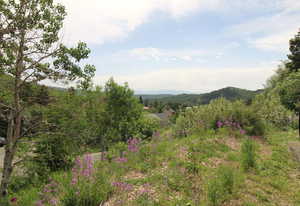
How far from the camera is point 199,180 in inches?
150

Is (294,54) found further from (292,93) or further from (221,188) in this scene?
(221,188)

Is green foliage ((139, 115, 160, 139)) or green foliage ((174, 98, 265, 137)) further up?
green foliage ((174, 98, 265, 137))

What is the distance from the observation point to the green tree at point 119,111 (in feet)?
26.1

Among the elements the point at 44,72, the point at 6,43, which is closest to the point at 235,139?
the point at 44,72

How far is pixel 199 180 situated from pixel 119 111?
198 inches

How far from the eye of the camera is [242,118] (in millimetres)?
8672

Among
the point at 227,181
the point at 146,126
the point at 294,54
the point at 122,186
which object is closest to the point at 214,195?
the point at 227,181

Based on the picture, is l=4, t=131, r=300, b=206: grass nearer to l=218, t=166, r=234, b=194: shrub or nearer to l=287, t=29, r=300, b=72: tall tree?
l=218, t=166, r=234, b=194: shrub

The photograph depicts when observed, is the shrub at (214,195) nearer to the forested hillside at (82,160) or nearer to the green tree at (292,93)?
the forested hillside at (82,160)

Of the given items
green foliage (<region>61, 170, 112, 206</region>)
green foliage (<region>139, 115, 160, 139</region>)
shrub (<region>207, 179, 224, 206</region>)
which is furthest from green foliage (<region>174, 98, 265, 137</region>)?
green foliage (<region>61, 170, 112, 206</region>)

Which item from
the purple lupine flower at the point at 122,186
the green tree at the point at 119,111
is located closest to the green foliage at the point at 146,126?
the green tree at the point at 119,111

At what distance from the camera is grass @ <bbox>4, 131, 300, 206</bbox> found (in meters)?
3.13

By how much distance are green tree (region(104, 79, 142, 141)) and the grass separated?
8.14 feet

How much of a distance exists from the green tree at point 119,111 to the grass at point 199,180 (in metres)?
2.48
